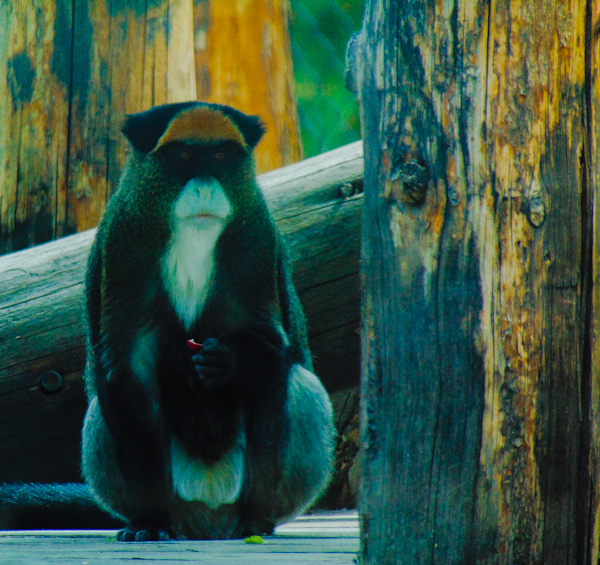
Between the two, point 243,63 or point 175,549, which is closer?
point 175,549

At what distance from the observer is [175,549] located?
83.0 inches

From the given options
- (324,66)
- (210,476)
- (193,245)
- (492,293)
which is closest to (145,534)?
(210,476)

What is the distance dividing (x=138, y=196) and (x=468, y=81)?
1326mm

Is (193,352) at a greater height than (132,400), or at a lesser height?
greater

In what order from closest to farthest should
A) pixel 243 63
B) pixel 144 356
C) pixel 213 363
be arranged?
pixel 213 363 < pixel 144 356 < pixel 243 63

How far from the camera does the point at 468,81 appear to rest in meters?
1.40

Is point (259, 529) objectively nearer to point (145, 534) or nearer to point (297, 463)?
point (297, 463)

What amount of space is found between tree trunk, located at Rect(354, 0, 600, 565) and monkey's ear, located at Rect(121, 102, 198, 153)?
1.16 meters

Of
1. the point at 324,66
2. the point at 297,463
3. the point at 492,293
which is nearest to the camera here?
the point at 492,293

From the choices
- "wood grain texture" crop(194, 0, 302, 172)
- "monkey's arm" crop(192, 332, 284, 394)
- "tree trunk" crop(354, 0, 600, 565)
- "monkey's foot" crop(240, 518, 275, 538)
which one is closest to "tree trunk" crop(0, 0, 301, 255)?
"monkey's arm" crop(192, 332, 284, 394)

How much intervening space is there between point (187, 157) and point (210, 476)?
0.97 m

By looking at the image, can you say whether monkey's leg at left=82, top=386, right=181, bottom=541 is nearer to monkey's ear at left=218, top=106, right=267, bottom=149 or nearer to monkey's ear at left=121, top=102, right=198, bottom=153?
monkey's ear at left=121, top=102, right=198, bottom=153

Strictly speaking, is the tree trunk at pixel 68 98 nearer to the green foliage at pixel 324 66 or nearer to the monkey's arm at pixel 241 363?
the monkey's arm at pixel 241 363

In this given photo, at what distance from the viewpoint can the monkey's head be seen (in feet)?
8.02
